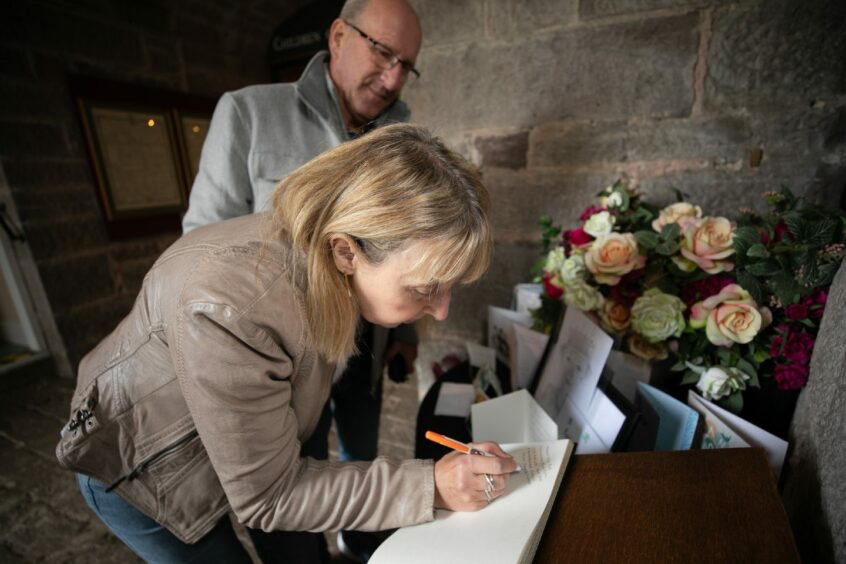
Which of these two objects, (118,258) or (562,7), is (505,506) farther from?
(118,258)

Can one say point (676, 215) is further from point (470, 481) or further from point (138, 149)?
point (138, 149)

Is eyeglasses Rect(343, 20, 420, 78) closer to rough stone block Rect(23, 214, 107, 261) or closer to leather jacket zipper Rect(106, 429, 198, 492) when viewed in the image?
leather jacket zipper Rect(106, 429, 198, 492)

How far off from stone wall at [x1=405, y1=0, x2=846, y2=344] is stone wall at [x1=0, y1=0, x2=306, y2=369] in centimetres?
219

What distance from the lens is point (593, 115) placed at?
4.07 feet

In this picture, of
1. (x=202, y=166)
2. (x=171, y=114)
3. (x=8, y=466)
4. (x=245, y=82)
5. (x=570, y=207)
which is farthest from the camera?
(x=245, y=82)

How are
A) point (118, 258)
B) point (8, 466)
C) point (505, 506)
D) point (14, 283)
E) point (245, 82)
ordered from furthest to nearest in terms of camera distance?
point (245, 82) → point (118, 258) → point (14, 283) → point (8, 466) → point (505, 506)

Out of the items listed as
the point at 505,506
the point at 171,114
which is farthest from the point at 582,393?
the point at 171,114

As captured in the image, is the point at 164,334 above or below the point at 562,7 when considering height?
below

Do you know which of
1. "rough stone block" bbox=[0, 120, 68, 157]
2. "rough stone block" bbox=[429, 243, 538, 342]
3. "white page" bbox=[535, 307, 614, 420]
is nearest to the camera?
"white page" bbox=[535, 307, 614, 420]

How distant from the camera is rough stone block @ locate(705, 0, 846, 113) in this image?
3.14 feet

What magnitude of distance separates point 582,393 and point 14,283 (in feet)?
9.94

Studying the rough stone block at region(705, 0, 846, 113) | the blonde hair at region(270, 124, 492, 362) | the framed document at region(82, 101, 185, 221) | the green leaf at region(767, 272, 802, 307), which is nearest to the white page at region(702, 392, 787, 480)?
the green leaf at region(767, 272, 802, 307)

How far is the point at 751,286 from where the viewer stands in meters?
0.76

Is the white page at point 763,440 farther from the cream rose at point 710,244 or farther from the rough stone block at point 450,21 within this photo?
the rough stone block at point 450,21
